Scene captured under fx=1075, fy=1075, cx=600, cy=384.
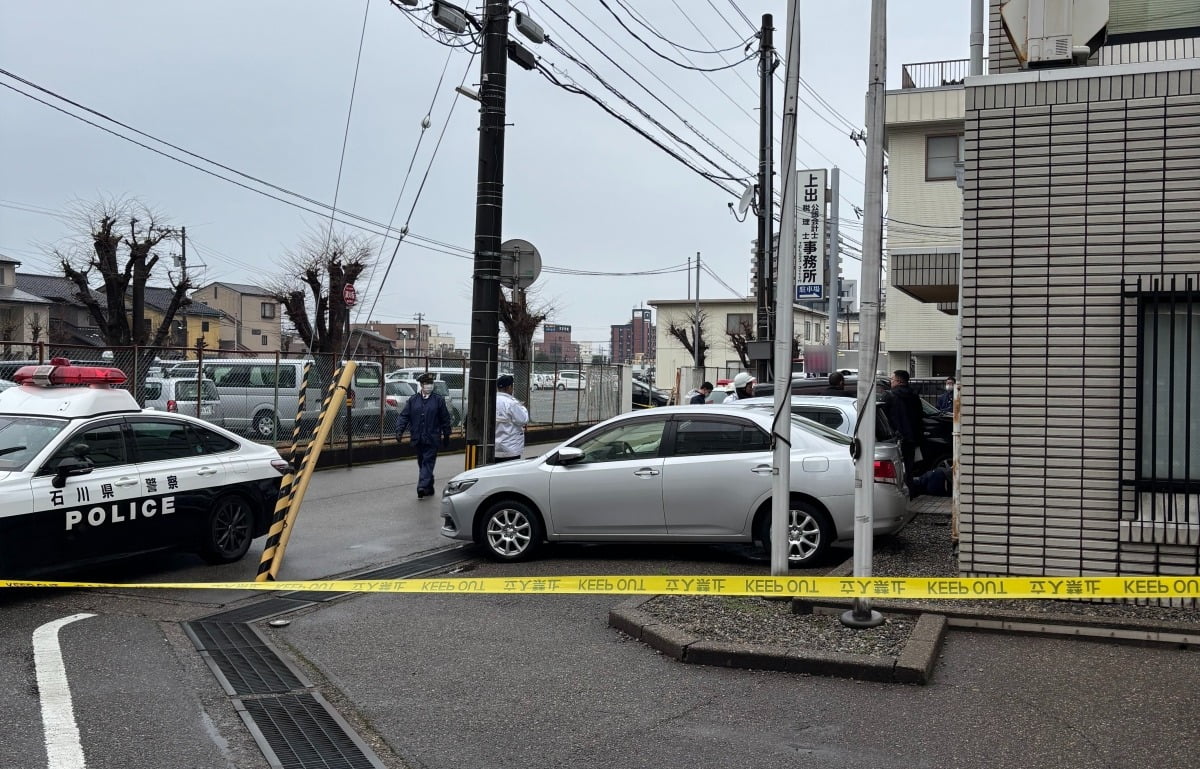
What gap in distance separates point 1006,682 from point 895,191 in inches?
1134

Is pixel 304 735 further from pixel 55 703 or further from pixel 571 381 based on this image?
pixel 571 381

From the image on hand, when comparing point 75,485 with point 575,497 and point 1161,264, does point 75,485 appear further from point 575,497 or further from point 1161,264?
point 1161,264

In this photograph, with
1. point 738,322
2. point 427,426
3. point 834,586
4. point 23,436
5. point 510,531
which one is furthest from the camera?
point 738,322

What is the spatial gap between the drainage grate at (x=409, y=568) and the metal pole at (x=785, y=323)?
3622mm

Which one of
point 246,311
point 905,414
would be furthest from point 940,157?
point 246,311

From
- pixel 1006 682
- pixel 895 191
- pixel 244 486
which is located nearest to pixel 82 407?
pixel 244 486

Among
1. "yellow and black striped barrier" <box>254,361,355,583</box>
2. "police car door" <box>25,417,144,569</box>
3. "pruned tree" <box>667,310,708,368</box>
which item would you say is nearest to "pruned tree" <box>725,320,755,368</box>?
"pruned tree" <box>667,310,708,368</box>

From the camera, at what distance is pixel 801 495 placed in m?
9.37

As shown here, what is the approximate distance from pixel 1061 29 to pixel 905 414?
733cm

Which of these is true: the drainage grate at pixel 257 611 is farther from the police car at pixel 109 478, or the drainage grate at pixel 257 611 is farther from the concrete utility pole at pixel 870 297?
the concrete utility pole at pixel 870 297

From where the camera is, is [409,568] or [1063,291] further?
[409,568]

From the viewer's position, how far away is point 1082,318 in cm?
743

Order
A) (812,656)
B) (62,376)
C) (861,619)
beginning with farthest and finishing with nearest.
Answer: (62,376) → (861,619) → (812,656)

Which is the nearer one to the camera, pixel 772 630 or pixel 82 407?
pixel 772 630
